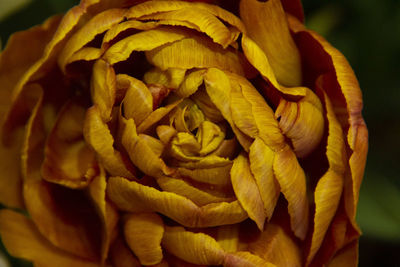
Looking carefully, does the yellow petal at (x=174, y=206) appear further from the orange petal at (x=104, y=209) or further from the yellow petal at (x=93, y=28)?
the yellow petal at (x=93, y=28)

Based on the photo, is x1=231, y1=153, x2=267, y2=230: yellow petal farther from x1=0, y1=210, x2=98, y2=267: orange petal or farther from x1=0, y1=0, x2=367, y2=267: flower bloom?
x1=0, y1=210, x2=98, y2=267: orange petal

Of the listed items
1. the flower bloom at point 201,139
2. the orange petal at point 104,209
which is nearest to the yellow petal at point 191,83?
the flower bloom at point 201,139

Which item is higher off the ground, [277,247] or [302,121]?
[302,121]

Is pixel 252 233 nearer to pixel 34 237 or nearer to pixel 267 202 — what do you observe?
pixel 267 202

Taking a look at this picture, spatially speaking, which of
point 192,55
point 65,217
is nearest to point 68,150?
point 65,217

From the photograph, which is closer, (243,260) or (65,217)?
(243,260)

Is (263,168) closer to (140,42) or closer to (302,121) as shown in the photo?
(302,121)

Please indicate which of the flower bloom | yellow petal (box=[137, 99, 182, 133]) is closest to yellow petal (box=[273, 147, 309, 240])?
the flower bloom

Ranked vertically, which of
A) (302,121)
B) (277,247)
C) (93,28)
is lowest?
(277,247)
